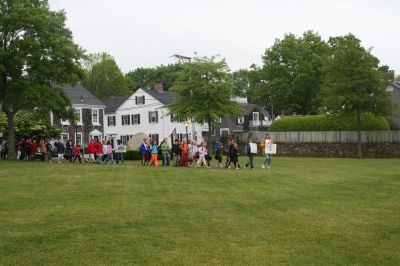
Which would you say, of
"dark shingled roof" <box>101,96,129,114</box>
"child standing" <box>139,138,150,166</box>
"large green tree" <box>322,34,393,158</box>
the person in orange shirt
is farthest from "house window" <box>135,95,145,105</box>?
the person in orange shirt

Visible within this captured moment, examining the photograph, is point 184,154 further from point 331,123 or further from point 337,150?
point 331,123

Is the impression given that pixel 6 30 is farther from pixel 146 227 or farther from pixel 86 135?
pixel 86 135

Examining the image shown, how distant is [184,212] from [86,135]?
4902 centimetres

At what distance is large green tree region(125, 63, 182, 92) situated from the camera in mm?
94681

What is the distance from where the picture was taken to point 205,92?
1635 inches

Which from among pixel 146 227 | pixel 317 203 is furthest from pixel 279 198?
pixel 146 227

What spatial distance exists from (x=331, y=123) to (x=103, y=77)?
174ft

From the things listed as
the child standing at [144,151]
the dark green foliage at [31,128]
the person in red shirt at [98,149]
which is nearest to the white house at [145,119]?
the dark green foliage at [31,128]

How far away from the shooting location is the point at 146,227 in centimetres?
1086

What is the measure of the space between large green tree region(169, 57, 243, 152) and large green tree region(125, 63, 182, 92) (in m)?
49.5

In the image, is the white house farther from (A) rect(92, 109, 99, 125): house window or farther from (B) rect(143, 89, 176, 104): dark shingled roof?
(A) rect(92, 109, 99, 125): house window

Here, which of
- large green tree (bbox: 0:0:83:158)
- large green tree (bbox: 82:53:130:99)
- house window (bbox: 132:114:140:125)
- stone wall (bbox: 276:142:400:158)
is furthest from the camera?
large green tree (bbox: 82:53:130:99)

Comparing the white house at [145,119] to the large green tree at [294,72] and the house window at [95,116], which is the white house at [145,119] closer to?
the house window at [95,116]

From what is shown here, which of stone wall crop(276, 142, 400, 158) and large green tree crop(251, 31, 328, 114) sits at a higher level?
large green tree crop(251, 31, 328, 114)
